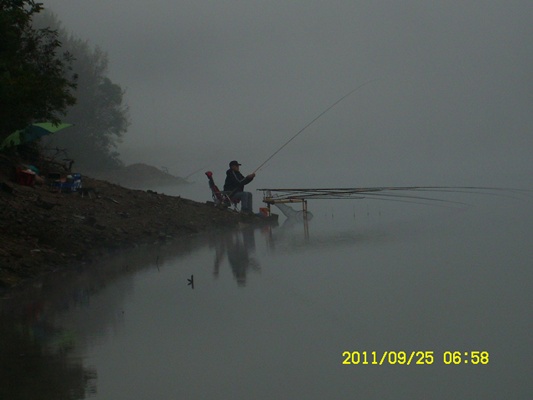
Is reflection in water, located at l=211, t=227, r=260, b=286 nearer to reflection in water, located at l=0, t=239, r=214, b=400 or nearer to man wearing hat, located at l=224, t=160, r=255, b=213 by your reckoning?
reflection in water, located at l=0, t=239, r=214, b=400

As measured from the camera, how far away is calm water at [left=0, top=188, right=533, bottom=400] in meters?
6.80

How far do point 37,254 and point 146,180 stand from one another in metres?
52.6

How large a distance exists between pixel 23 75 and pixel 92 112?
47004mm

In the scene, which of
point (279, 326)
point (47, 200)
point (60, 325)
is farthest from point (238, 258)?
point (279, 326)

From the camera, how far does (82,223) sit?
1591 centimetres

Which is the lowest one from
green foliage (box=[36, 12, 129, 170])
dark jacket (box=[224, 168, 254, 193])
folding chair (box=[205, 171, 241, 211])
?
folding chair (box=[205, 171, 241, 211])

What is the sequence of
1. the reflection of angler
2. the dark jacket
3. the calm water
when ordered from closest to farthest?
the calm water, the reflection of angler, the dark jacket

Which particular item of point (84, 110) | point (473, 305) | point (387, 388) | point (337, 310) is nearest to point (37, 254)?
point (337, 310)

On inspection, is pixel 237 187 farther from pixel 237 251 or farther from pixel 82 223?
pixel 82 223

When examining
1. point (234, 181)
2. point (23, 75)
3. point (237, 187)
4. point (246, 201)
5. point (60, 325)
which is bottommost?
point (60, 325)

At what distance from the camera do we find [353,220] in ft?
81.5

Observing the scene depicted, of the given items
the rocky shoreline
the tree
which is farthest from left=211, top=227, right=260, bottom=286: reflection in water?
the tree

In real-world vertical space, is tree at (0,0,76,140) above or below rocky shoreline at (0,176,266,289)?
above

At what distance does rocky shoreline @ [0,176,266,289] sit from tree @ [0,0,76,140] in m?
1.65
